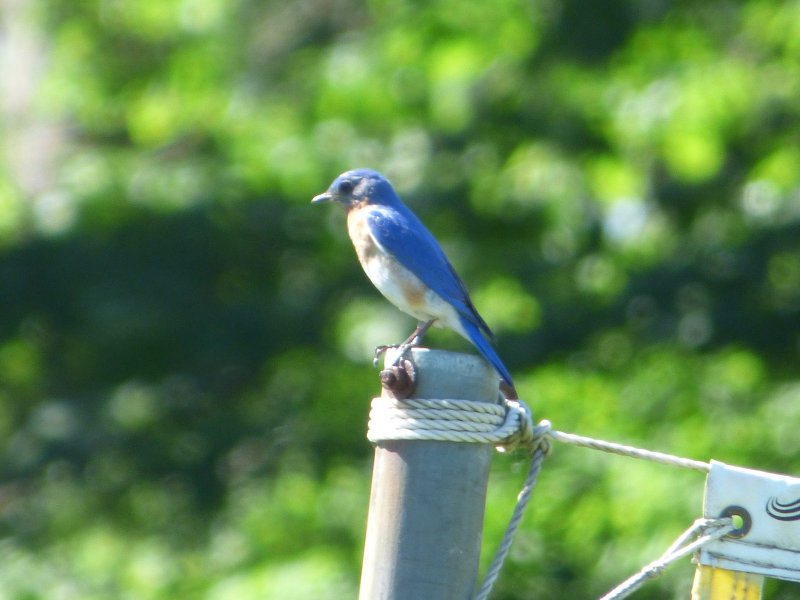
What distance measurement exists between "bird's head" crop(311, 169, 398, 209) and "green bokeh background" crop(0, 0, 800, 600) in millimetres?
1465

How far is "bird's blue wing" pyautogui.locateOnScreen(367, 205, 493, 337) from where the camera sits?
12.8 ft

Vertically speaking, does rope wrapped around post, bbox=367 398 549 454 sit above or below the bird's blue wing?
below

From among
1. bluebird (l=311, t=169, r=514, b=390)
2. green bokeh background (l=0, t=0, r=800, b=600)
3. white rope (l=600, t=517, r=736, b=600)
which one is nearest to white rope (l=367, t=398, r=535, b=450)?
white rope (l=600, t=517, r=736, b=600)

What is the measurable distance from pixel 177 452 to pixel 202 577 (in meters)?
1.44

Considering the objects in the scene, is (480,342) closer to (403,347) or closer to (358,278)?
(403,347)

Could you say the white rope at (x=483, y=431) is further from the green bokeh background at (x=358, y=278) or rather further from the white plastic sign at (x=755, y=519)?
the green bokeh background at (x=358, y=278)

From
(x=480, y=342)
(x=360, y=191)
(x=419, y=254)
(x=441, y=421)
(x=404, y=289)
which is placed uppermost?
(x=360, y=191)

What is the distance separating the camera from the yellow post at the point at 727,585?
230 cm

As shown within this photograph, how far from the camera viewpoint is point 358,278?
7.62 metres

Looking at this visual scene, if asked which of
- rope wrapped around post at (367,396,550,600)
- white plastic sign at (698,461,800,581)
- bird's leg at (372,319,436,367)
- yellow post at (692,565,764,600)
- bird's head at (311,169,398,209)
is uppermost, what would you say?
bird's head at (311,169,398,209)

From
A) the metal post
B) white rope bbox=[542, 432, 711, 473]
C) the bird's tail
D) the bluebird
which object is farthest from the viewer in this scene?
the bluebird

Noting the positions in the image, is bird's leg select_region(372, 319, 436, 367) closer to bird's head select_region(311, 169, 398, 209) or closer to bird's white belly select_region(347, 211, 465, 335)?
bird's white belly select_region(347, 211, 465, 335)

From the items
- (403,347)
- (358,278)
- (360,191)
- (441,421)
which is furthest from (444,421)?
(358,278)

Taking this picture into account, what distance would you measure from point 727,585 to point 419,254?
73.8 inches
